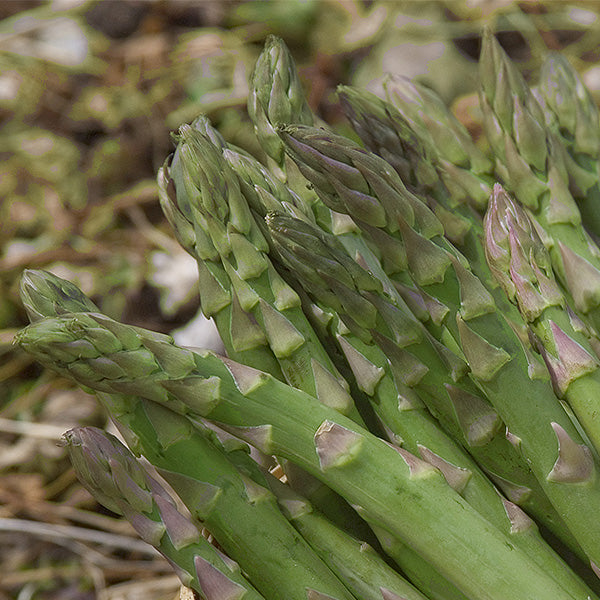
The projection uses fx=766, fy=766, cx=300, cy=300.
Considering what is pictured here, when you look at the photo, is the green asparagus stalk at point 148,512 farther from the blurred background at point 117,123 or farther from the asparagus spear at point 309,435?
the blurred background at point 117,123

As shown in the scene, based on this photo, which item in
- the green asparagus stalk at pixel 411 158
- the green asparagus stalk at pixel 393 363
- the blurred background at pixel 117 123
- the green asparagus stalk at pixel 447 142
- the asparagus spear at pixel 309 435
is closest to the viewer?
the asparagus spear at pixel 309 435

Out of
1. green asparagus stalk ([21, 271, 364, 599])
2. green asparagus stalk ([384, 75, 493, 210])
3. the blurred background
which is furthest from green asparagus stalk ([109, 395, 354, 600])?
the blurred background

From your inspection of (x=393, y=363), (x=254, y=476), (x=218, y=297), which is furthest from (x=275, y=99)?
(x=254, y=476)

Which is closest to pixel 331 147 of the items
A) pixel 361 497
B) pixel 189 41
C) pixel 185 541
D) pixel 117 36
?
pixel 361 497

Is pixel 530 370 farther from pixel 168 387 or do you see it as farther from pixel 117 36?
pixel 117 36

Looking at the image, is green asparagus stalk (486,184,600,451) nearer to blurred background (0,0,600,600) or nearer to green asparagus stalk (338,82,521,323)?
green asparagus stalk (338,82,521,323)

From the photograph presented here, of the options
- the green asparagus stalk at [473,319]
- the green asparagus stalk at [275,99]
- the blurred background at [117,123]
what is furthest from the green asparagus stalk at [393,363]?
the blurred background at [117,123]

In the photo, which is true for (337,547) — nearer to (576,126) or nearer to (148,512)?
(148,512)
